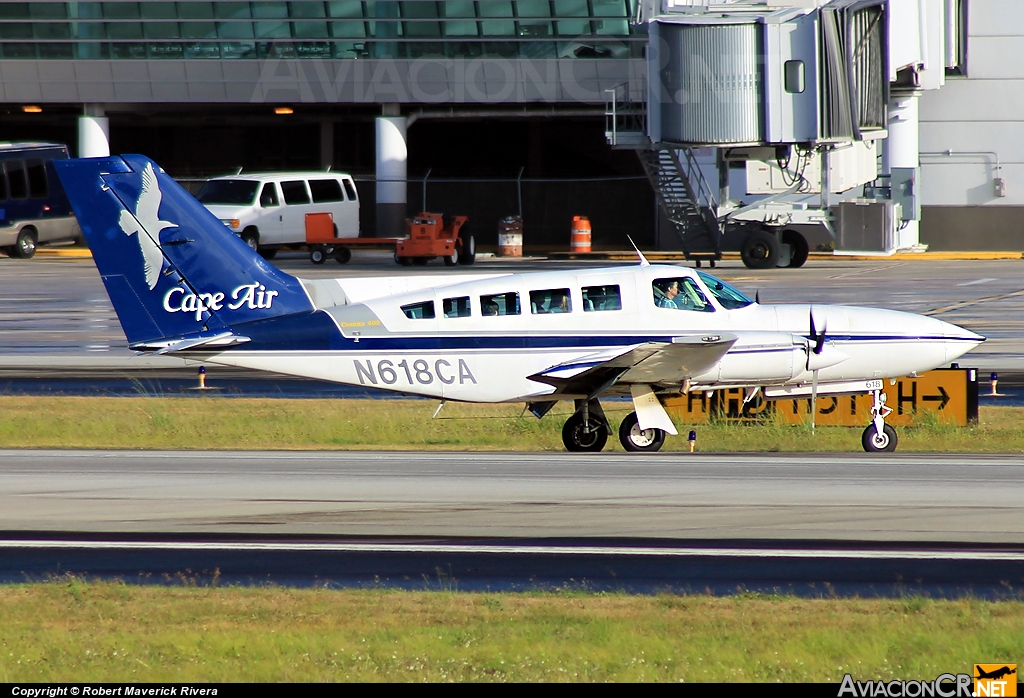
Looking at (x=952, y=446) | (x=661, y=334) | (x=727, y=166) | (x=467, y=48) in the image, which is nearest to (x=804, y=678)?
(x=661, y=334)

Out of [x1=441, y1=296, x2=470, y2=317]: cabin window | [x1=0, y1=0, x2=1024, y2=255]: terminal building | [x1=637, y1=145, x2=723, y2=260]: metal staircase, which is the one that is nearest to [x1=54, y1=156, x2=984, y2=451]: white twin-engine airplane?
[x1=441, y1=296, x2=470, y2=317]: cabin window

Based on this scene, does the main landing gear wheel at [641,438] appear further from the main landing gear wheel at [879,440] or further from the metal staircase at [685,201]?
the metal staircase at [685,201]

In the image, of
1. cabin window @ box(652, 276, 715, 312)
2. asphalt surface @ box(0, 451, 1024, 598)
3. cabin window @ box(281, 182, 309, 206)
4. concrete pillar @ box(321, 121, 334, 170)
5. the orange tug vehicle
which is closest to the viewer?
asphalt surface @ box(0, 451, 1024, 598)

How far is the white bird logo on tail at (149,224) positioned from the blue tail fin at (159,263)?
0.01 metres

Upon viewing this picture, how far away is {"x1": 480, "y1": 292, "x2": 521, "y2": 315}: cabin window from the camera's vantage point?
15.6 m

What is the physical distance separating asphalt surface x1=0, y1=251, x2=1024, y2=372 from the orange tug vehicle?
0.55 meters

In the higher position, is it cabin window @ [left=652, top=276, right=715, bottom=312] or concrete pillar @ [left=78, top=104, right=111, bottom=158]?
concrete pillar @ [left=78, top=104, right=111, bottom=158]

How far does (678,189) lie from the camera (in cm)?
4303

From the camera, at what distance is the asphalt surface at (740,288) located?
24812 mm

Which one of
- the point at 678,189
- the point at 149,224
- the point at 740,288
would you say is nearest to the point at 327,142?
the point at 678,189

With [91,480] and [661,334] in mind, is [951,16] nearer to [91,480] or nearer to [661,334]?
[661,334]

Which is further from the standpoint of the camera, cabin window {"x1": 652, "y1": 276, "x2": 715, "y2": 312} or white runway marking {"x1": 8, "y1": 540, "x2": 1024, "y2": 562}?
cabin window {"x1": 652, "y1": 276, "x2": 715, "y2": 312}

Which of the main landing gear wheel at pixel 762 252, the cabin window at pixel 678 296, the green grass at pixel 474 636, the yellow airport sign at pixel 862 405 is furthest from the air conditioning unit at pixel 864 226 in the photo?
the green grass at pixel 474 636

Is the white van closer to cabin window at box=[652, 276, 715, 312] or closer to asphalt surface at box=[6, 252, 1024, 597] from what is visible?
asphalt surface at box=[6, 252, 1024, 597]
